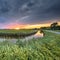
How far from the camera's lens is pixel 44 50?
4742 mm

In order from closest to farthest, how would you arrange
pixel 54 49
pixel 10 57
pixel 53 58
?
1. pixel 10 57
2. pixel 53 58
3. pixel 54 49

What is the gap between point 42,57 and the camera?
4.32 metres

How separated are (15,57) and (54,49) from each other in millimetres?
1846

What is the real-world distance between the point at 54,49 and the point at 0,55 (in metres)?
2.16

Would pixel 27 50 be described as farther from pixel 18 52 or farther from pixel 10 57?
pixel 10 57

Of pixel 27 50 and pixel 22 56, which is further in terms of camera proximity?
pixel 27 50

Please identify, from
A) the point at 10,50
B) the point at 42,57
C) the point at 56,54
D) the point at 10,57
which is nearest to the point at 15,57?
the point at 10,57

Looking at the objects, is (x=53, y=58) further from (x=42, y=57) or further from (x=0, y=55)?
(x=0, y=55)

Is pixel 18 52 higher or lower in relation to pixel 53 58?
higher

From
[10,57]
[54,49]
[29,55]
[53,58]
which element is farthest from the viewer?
[54,49]

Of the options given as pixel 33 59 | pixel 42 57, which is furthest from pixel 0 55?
pixel 42 57

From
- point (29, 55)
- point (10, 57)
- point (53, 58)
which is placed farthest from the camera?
point (53, 58)

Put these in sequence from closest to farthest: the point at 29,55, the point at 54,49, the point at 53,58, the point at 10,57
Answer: the point at 10,57, the point at 29,55, the point at 53,58, the point at 54,49

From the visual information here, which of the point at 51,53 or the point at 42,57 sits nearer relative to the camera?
the point at 42,57
